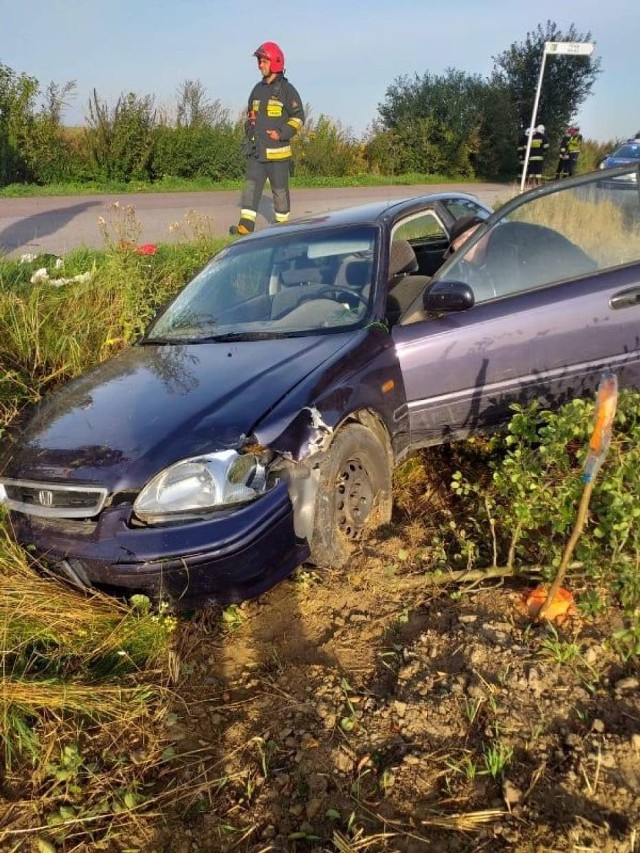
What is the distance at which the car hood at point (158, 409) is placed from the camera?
2795 mm

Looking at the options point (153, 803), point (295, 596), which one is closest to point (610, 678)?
point (295, 596)

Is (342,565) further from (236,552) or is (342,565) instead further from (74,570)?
(74,570)

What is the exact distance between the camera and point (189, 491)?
8.87ft

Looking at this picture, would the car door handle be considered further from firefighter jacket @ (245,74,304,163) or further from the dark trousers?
firefighter jacket @ (245,74,304,163)

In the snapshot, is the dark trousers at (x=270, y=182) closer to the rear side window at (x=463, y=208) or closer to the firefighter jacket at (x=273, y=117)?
the firefighter jacket at (x=273, y=117)

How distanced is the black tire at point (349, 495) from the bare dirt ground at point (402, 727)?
0.68ft

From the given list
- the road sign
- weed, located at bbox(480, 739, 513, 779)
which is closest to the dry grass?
weed, located at bbox(480, 739, 513, 779)

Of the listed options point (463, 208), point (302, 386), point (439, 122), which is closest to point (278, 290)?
point (302, 386)

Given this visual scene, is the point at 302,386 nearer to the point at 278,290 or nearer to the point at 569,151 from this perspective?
the point at 278,290

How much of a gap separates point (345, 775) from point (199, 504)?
1.08m

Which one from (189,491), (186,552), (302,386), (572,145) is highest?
(572,145)

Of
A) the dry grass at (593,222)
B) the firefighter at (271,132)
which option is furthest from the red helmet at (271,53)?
the dry grass at (593,222)

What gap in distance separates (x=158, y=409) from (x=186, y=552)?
73 cm

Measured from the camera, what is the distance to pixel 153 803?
2154 mm
